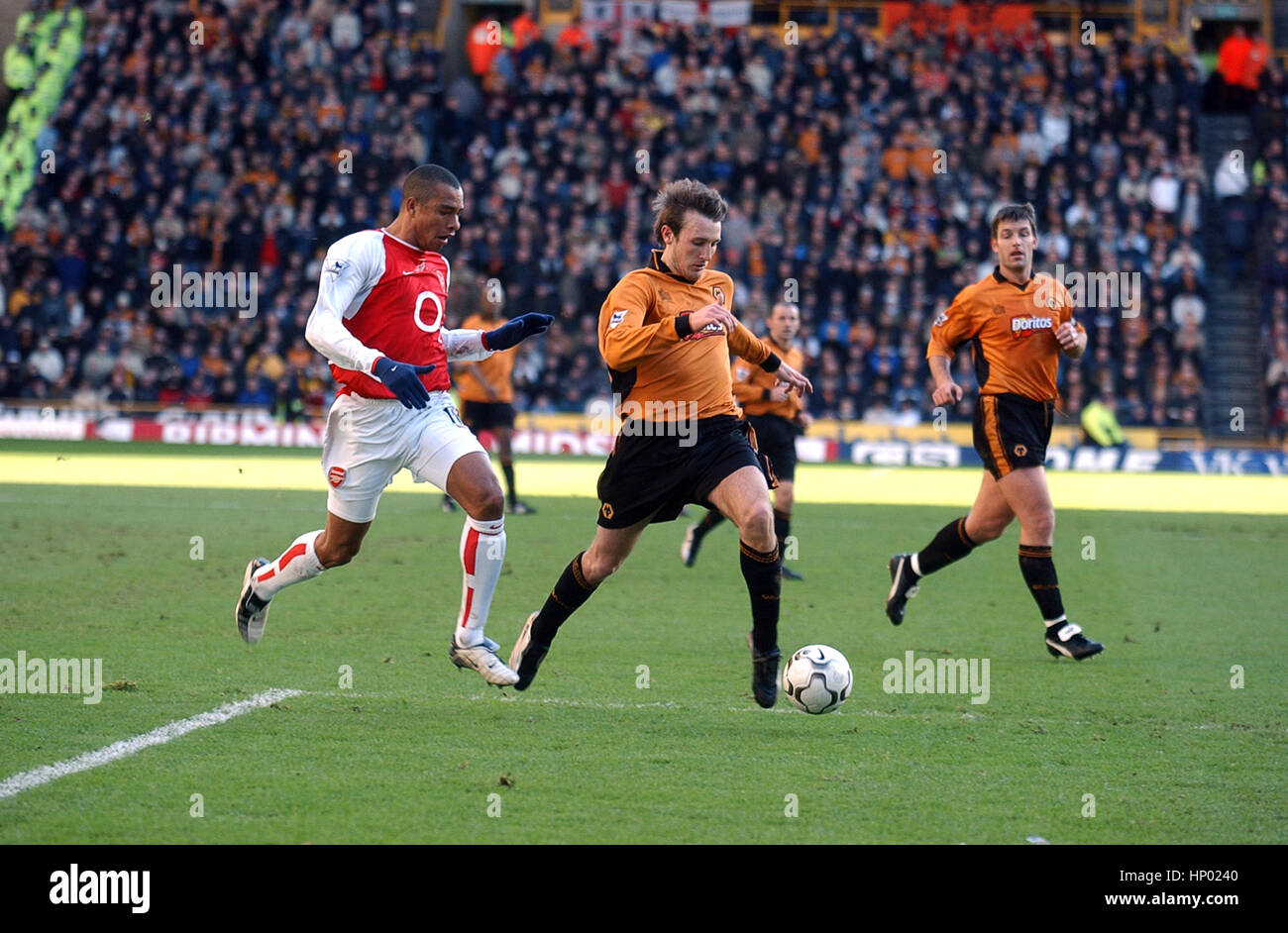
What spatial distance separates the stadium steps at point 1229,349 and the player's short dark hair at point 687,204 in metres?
19.9

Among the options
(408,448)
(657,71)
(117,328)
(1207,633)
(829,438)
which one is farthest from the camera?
(657,71)

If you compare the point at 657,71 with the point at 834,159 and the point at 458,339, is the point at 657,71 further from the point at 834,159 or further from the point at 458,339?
the point at 458,339

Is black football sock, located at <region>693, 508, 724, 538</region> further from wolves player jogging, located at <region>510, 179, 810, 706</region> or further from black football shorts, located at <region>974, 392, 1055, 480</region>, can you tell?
wolves player jogging, located at <region>510, 179, 810, 706</region>

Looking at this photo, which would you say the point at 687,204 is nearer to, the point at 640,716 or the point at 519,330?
the point at 519,330

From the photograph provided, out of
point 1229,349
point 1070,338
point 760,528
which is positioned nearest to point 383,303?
point 760,528

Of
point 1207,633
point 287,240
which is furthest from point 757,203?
point 1207,633

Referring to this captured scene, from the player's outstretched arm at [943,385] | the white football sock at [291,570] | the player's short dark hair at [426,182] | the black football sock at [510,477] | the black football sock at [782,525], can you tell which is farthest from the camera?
the black football sock at [510,477]

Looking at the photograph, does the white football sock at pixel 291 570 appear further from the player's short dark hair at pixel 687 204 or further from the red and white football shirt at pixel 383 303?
the player's short dark hair at pixel 687 204

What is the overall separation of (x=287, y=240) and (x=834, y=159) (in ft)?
31.8

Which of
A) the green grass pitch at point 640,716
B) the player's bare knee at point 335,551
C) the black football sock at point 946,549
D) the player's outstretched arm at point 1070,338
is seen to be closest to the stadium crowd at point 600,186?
the green grass pitch at point 640,716

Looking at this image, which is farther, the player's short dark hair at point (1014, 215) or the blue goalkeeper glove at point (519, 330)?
the player's short dark hair at point (1014, 215)

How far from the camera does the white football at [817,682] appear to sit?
623 cm

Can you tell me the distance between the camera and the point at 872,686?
710 cm

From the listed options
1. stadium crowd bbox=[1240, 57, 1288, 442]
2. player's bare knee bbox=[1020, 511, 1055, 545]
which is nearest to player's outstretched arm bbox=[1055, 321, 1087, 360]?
player's bare knee bbox=[1020, 511, 1055, 545]
